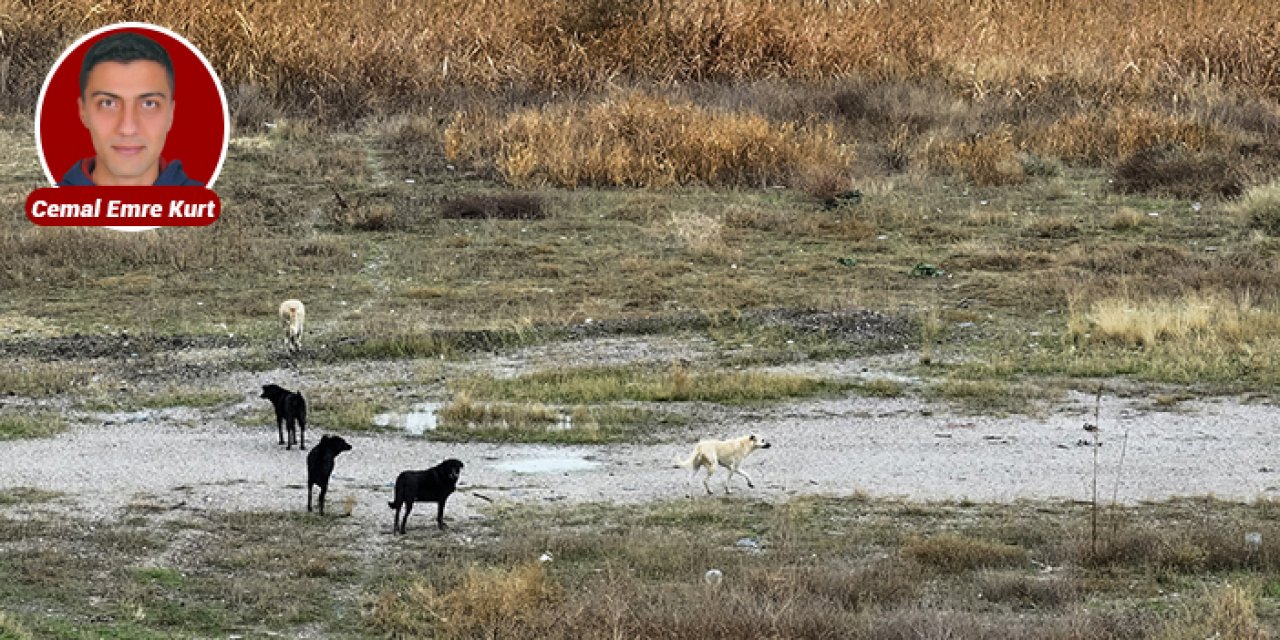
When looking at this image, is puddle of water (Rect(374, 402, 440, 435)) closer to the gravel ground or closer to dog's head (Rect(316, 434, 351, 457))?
the gravel ground

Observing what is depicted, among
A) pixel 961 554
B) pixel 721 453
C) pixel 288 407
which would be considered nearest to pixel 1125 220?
pixel 721 453

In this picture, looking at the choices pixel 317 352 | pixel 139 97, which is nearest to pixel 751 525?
pixel 317 352

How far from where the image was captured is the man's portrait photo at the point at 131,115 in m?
18.2

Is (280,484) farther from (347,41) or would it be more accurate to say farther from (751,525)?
(347,41)

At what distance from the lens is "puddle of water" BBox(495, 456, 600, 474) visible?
12.1 meters

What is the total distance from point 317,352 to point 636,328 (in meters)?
2.65

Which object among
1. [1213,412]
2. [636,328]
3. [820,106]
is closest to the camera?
[1213,412]

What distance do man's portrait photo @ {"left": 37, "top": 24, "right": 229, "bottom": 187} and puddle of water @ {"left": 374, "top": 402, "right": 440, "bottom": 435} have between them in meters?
5.58

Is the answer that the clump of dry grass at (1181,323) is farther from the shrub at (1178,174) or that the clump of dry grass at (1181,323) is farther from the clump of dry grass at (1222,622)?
the clump of dry grass at (1222,622)

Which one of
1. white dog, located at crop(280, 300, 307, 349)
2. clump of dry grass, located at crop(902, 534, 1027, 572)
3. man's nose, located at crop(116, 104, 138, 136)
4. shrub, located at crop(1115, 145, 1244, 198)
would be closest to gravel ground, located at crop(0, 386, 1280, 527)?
clump of dry grass, located at crop(902, 534, 1027, 572)

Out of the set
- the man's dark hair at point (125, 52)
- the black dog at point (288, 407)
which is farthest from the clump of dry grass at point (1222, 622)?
the man's dark hair at point (125, 52)

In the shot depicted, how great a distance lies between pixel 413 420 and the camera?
13297mm

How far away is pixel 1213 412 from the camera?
13781mm

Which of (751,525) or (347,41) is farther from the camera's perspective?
(347,41)
